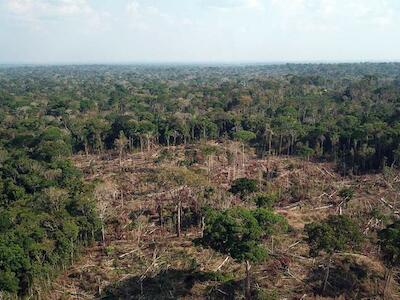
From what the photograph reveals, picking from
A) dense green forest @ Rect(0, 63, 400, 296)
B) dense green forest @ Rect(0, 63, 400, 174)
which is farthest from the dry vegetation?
dense green forest @ Rect(0, 63, 400, 174)

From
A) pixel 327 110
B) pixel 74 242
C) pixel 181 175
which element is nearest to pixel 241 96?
pixel 327 110

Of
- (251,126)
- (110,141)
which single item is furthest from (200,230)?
(251,126)

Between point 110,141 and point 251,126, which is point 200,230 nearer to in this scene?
point 110,141

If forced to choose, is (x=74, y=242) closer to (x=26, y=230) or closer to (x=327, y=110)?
(x=26, y=230)

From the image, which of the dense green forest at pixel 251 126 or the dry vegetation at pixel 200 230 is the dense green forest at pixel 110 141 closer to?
the dense green forest at pixel 251 126

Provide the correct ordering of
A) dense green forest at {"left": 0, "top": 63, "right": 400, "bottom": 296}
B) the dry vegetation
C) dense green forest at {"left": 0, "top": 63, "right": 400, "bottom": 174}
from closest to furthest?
the dry vegetation, dense green forest at {"left": 0, "top": 63, "right": 400, "bottom": 296}, dense green forest at {"left": 0, "top": 63, "right": 400, "bottom": 174}

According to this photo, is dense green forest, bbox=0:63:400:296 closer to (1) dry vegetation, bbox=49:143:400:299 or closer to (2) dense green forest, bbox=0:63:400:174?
(2) dense green forest, bbox=0:63:400:174

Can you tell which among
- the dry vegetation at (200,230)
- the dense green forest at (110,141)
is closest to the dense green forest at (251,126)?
the dense green forest at (110,141)

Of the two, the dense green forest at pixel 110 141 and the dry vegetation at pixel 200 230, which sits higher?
the dense green forest at pixel 110 141

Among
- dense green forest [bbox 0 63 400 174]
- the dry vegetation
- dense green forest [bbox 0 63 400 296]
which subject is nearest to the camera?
the dry vegetation
